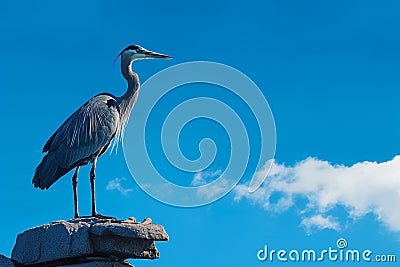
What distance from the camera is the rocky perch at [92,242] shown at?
10531 mm

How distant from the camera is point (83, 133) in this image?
1191 centimetres

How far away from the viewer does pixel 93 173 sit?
1186 cm

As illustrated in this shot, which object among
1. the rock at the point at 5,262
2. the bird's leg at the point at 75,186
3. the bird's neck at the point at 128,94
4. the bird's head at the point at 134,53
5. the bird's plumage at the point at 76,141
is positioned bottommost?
the rock at the point at 5,262

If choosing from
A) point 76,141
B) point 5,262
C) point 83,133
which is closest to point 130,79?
point 83,133

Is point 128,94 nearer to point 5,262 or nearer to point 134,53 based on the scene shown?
point 134,53

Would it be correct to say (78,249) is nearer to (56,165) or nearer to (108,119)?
(56,165)

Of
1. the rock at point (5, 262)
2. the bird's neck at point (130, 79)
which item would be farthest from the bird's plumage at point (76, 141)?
the rock at point (5, 262)

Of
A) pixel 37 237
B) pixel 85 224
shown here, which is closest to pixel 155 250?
pixel 85 224

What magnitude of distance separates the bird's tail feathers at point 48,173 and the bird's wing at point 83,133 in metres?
0.10

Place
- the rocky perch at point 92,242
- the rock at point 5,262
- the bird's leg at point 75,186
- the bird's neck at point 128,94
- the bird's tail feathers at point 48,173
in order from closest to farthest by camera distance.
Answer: the rocky perch at point 92,242 → the rock at point 5,262 → the bird's leg at point 75,186 → the bird's tail feathers at point 48,173 → the bird's neck at point 128,94

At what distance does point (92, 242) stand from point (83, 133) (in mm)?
2201

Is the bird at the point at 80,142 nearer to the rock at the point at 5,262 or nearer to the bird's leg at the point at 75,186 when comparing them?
the bird's leg at the point at 75,186

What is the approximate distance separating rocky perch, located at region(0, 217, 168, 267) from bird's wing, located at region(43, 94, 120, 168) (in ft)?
4.44

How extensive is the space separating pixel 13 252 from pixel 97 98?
10.3ft
